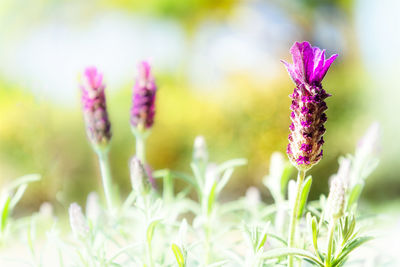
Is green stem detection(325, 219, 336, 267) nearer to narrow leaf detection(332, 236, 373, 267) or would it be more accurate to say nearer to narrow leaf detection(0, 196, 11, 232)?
narrow leaf detection(332, 236, 373, 267)

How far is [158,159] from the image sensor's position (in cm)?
349

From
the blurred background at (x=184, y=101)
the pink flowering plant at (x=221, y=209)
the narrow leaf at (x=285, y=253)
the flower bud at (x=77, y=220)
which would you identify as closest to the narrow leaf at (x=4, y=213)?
the pink flowering plant at (x=221, y=209)

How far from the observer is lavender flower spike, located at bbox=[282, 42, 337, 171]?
1.38 feet

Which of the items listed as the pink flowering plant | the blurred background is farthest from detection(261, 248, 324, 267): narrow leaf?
the blurred background

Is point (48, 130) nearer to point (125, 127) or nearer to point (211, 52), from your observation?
point (125, 127)

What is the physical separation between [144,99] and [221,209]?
0.83 ft

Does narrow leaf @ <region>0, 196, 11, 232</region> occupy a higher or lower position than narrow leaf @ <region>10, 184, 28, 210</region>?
lower

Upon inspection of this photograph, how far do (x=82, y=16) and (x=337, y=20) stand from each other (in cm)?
306

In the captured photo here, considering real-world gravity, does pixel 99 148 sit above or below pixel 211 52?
below

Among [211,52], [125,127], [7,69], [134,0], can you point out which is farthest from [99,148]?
[134,0]

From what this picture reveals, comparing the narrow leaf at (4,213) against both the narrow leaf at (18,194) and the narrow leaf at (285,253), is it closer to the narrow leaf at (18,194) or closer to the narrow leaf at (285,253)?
the narrow leaf at (18,194)

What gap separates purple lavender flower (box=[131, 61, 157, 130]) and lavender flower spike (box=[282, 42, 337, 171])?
253 mm

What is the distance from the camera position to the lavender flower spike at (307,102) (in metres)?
0.42

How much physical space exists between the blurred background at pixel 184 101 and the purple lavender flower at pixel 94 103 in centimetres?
166
